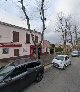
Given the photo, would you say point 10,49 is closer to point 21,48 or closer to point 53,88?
point 21,48

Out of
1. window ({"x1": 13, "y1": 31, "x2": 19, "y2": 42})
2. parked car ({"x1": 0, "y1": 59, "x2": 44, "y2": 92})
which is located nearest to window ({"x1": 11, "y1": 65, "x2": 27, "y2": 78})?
parked car ({"x1": 0, "y1": 59, "x2": 44, "y2": 92})

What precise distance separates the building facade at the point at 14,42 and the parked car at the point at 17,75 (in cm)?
1645

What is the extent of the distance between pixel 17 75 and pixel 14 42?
21.8 m

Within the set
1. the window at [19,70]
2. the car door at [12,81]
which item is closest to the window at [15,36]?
the window at [19,70]

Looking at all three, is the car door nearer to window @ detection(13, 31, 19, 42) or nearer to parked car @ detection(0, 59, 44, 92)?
parked car @ detection(0, 59, 44, 92)

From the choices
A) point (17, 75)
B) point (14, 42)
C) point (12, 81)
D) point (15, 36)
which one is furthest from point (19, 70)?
point (15, 36)

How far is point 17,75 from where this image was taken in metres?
10.8

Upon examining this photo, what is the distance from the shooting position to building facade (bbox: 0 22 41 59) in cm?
2943

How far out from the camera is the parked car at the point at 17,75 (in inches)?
382

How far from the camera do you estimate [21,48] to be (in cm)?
3469

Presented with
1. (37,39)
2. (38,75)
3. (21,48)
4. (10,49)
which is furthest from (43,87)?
(37,39)

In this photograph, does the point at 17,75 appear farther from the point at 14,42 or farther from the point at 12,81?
the point at 14,42

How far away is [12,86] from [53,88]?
11.3ft

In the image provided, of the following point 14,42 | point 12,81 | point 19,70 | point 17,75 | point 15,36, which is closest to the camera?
point 12,81
